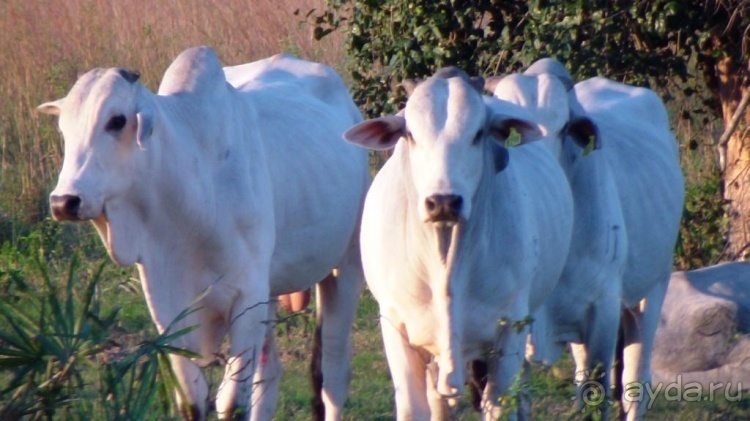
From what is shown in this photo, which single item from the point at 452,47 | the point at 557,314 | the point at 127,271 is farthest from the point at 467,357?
the point at 127,271

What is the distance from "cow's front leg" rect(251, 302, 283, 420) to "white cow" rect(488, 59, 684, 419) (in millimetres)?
1305

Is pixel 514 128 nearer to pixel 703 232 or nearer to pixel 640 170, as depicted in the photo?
pixel 640 170

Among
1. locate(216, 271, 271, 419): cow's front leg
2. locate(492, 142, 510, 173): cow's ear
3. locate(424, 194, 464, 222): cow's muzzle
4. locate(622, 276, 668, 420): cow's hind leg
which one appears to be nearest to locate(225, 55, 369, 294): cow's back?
locate(216, 271, 271, 419): cow's front leg

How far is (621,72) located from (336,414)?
104 inches

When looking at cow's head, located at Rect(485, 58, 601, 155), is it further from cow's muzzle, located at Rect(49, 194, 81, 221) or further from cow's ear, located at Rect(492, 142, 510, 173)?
cow's muzzle, located at Rect(49, 194, 81, 221)

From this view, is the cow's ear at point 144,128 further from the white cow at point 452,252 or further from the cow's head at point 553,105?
the cow's head at point 553,105

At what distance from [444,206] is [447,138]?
26 centimetres

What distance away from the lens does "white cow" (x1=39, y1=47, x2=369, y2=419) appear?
428 cm

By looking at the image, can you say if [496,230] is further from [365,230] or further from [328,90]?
[328,90]

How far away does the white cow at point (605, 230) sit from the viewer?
4875 millimetres

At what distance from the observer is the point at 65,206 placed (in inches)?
158

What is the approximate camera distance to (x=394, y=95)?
287 inches

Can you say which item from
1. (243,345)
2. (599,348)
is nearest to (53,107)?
(243,345)

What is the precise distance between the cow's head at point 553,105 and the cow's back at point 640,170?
203 mm
